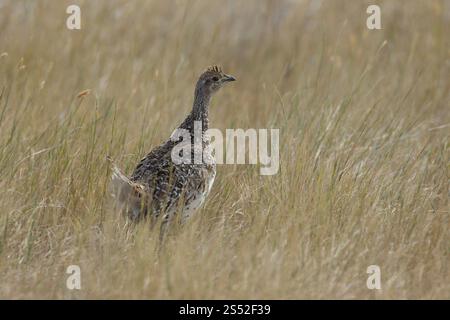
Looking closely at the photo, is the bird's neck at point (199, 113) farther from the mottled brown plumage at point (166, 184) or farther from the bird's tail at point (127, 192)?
the bird's tail at point (127, 192)

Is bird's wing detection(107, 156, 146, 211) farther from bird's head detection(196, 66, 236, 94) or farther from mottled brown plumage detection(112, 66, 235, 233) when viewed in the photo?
bird's head detection(196, 66, 236, 94)

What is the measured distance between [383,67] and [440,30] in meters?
0.69

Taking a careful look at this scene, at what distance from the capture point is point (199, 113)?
6.78m

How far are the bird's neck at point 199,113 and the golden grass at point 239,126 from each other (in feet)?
1.19

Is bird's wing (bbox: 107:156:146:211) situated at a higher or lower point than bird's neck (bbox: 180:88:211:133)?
lower

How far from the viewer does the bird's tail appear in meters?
5.45

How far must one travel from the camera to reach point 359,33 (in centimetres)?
934

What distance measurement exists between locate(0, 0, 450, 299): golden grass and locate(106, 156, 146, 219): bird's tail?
6.2 inches

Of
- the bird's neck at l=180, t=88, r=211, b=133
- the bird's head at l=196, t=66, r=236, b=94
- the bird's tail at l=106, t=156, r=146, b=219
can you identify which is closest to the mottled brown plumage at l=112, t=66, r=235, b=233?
the bird's tail at l=106, t=156, r=146, b=219

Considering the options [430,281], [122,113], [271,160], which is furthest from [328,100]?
[430,281]

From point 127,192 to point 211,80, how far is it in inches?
63.5

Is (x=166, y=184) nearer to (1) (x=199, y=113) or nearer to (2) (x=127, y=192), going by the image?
(2) (x=127, y=192)

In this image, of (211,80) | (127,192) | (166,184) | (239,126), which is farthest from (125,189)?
(239,126)

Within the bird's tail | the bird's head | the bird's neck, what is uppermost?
the bird's head
